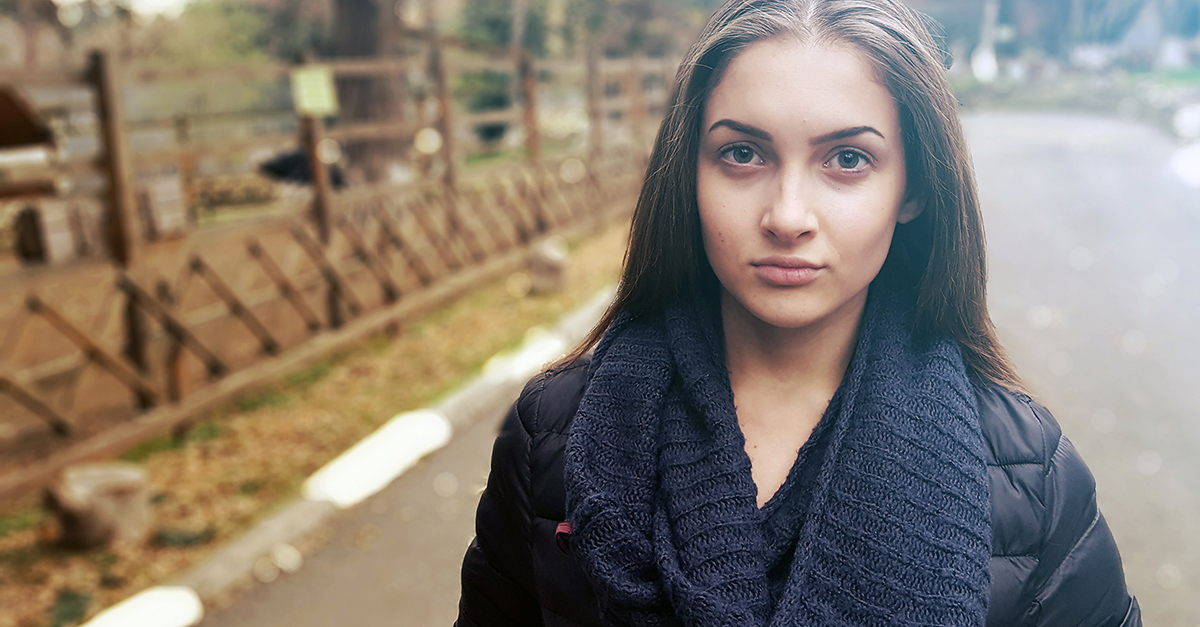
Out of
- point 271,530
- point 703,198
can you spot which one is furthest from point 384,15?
point 703,198

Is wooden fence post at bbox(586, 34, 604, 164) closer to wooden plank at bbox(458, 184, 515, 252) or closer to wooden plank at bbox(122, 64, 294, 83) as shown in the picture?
wooden plank at bbox(458, 184, 515, 252)

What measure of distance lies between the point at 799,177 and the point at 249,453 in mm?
4778

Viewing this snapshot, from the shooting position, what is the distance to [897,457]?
1173 millimetres

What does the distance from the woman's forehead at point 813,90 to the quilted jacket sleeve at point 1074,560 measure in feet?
1.79

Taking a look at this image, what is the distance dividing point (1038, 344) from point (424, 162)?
6449 mm

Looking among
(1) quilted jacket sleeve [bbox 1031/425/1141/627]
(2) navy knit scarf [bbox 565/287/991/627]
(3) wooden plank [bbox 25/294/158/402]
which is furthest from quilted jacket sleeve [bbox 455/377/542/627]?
(3) wooden plank [bbox 25/294/158/402]

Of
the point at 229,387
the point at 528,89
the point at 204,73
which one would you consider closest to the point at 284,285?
the point at 229,387

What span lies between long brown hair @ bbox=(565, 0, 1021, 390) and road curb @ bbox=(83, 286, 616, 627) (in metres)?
0.95

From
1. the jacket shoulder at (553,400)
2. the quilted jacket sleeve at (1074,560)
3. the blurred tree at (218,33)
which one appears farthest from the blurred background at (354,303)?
the blurred tree at (218,33)

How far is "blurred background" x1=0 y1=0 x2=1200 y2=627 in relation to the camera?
402 cm

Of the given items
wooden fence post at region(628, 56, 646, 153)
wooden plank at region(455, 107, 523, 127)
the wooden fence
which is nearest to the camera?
the wooden fence

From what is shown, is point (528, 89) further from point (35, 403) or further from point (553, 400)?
point (553, 400)

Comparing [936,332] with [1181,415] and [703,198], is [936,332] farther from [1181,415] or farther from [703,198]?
[1181,415]

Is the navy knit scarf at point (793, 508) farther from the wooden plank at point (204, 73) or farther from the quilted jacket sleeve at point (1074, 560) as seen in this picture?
the wooden plank at point (204, 73)
